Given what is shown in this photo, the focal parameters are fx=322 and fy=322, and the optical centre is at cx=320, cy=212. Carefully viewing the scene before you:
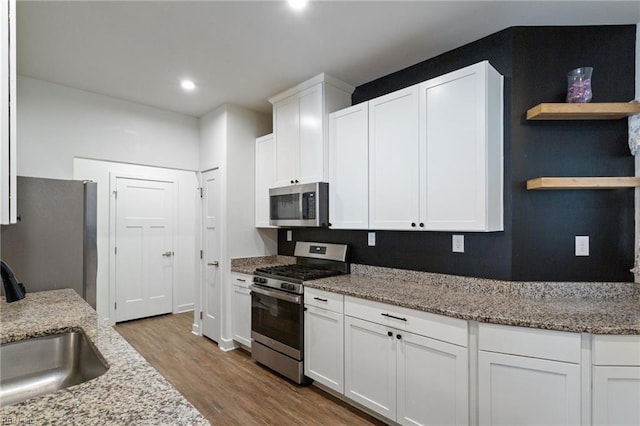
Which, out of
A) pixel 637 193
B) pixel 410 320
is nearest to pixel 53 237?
pixel 410 320

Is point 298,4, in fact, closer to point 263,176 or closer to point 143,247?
point 263,176

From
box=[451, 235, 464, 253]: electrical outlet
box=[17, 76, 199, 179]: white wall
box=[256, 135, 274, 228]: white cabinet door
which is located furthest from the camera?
box=[256, 135, 274, 228]: white cabinet door

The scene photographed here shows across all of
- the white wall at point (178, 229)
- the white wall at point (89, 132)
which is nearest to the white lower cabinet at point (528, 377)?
the white wall at point (178, 229)

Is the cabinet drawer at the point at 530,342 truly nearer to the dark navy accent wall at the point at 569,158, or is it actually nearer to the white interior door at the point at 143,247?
the dark navy accent wall at the point at 569,158

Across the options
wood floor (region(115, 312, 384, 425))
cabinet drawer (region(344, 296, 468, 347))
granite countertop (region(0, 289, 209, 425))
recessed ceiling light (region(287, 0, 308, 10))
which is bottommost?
wood floor (region(115, 312, 384, 425))

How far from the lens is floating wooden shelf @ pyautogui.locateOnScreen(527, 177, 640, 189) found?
1929 mm

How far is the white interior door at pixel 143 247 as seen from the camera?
4.15 m

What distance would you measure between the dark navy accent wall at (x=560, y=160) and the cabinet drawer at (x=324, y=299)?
105 cm

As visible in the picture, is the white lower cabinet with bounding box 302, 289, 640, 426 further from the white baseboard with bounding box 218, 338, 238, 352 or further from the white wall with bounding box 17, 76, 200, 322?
the white wall with bounding box 17, 76, 200, 322

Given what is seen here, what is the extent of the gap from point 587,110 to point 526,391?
167cm

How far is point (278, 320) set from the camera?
113 inches

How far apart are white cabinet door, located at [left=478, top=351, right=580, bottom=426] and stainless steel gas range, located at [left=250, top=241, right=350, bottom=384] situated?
141 centimetres

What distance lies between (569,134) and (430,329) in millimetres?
1589

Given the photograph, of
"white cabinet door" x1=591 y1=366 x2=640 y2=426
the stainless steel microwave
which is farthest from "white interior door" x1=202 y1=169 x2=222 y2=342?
"white cabinet door" x1=591 y1=366 x2=640 y2=426
